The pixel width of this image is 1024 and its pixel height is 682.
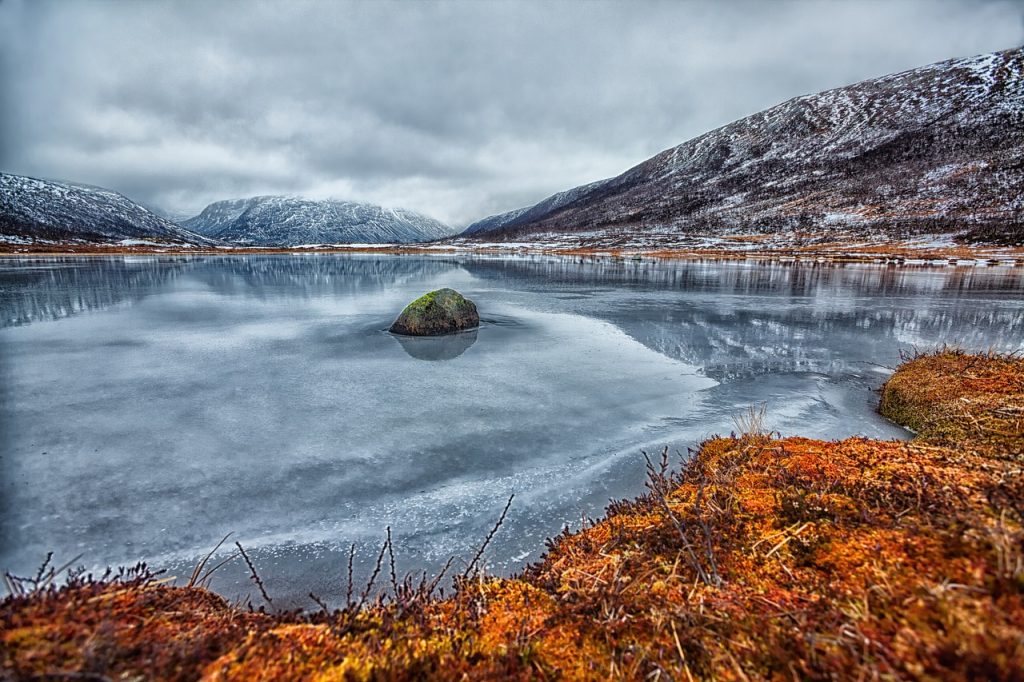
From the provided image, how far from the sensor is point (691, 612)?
2203mm

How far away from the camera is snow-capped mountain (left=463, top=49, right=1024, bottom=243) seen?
9256 cm

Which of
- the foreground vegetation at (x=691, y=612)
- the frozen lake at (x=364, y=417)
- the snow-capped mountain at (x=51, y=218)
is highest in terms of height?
the snow-capped mountain at (x=51, y=218)

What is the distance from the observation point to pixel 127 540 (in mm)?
4172

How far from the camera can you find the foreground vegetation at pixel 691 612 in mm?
1601

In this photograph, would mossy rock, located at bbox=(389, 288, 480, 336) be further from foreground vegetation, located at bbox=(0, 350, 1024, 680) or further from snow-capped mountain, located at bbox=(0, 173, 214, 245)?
snow-capped mountain, located at bbox=(0, 173, 214, 245)

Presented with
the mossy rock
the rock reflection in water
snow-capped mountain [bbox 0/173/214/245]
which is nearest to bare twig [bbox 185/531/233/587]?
the rock reflection in water

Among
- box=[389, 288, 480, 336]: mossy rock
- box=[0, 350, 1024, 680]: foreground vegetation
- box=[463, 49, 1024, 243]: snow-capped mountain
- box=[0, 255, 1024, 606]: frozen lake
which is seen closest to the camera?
box=[0, 350, 1024, 680]: foreground vegetation

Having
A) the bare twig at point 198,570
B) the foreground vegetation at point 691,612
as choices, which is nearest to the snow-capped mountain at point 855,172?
the foreground vegetation at point 691,612

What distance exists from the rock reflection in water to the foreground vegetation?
8056 mm

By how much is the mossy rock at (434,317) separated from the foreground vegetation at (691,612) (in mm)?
10546

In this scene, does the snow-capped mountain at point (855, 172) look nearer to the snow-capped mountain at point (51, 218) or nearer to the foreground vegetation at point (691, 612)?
the foreground vegetation at point (691, 612)

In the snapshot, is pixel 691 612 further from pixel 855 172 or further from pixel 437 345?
pixel 855 172

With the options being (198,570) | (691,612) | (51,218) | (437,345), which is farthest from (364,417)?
(51,218)

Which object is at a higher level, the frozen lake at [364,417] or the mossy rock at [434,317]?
the mossy rock at [434,317]
